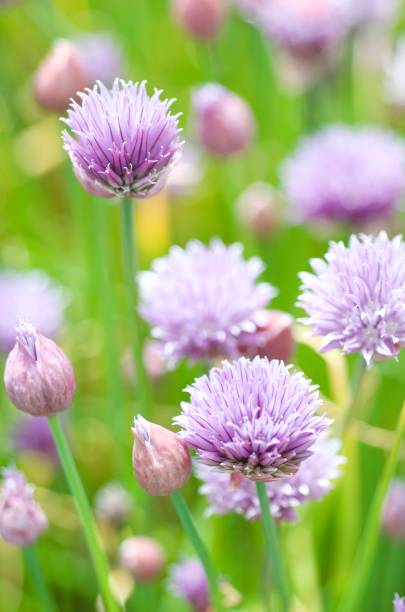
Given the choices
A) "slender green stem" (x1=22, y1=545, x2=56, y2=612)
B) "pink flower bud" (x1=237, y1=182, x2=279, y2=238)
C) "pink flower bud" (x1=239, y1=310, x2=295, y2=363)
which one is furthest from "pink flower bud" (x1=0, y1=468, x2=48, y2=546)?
"pink flower bud" (x1=237, y1=182, x2=279, y2=238)

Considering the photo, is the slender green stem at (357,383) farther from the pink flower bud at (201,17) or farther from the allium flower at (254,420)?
the pink flower bud at (201,17)

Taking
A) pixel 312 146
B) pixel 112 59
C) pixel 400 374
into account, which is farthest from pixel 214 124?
pixel 112 59

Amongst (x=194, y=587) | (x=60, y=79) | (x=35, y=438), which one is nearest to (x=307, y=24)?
(x=60, y=79)

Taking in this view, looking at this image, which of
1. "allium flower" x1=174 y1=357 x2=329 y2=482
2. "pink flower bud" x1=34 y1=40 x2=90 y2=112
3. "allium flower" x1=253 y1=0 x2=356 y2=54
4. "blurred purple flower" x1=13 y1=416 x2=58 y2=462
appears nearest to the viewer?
"allium flower" x1=174 y1=357 x2=329 y2=482

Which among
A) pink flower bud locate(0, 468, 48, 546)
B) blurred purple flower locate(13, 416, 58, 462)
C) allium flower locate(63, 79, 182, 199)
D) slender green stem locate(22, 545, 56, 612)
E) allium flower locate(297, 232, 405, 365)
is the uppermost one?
allium flower locate(63, 79, 182, 199)

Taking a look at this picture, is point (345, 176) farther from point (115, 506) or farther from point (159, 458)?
point (159, 458)

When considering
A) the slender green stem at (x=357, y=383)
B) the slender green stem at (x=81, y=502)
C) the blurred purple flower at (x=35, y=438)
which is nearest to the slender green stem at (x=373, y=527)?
the slender green stem at (x=357, y=383)

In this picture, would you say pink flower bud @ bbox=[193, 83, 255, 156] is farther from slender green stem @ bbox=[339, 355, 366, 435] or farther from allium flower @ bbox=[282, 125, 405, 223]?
slender green stem @ bbox=[339, 355, 366, 435]
